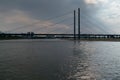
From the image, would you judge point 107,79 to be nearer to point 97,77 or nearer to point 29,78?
point 97,77

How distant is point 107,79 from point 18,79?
515cm

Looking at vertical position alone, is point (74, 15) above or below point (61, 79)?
above

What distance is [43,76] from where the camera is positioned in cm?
1530

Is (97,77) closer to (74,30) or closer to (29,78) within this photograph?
(29,78)

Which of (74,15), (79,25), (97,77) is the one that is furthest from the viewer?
(74,15)

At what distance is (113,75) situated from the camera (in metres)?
15.7

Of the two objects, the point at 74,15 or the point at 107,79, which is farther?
the point at 74,15

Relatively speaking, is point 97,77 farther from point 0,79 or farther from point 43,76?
point 0,79

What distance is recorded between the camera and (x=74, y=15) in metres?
154

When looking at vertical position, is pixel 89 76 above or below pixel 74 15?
below

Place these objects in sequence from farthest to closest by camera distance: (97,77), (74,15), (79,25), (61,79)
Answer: (74,15) → (79,25) → (97,77) → (61,79)

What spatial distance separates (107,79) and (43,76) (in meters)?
3.88

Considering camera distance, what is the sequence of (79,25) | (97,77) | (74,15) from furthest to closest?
(74,15)
(79,25)
(97,77)

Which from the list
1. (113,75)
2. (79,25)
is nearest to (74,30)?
(79,25)
